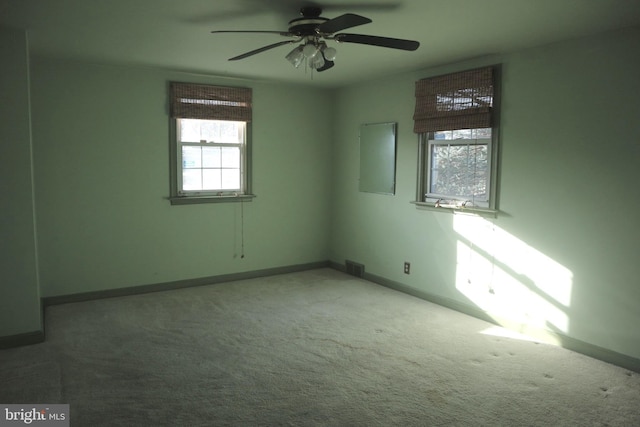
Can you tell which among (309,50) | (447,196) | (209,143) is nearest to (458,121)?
(447,196)

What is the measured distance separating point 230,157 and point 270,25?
8.15 ft

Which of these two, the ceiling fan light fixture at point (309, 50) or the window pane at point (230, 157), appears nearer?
the ceiling fan light fixture at point (309, 50)

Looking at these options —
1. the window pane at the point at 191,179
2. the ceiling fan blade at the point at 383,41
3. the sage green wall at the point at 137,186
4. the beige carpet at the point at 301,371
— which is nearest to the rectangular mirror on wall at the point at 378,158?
the sage green wall at the point at 137,186

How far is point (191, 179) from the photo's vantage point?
18.0 feet

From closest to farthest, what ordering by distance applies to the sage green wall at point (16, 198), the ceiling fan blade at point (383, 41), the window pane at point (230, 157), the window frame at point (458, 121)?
the ceiling fan blade at point (383, 41), the sage green wall at point (16, 198), the window frame at point (458, 121), the window pane at point (230, 157)

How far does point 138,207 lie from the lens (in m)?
→ 5.15

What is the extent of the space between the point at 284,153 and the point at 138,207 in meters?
1.92

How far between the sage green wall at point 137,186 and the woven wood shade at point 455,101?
1.79 m

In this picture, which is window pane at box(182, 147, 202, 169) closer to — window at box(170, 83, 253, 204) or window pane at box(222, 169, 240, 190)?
window at box(170, 83, 253, 204)

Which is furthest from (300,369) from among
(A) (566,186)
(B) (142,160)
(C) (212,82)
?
(C) (212,82)

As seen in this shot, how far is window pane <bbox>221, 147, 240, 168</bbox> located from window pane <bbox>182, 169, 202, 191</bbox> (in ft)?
1.10

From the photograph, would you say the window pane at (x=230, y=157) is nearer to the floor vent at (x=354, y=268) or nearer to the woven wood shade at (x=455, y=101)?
the floor vent at (x=354, y=268)

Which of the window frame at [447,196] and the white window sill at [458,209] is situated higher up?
the window frame at [447,196]

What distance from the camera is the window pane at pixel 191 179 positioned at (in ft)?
17.9
